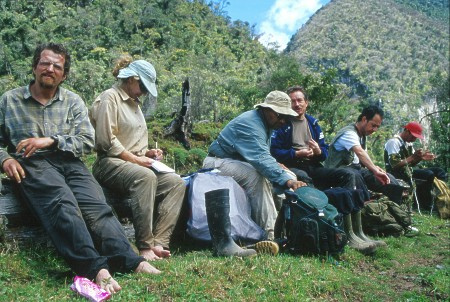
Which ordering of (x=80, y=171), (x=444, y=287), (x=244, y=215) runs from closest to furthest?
1. (x=80, y=171)
2. (x=444, y=287)
3. (x=244, y=215)

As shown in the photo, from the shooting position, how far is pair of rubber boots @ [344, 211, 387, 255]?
5758mm

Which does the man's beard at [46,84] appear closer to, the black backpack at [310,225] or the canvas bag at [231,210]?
the canvas bag at [231,210]

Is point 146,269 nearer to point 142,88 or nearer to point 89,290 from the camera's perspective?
point 89,290

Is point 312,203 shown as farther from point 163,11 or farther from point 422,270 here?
point 163,11

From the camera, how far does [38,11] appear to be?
181ft

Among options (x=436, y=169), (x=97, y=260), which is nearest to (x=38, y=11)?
(x=436, y=169)

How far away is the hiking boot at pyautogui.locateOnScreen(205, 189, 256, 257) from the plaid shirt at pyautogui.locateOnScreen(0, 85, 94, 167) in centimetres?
122

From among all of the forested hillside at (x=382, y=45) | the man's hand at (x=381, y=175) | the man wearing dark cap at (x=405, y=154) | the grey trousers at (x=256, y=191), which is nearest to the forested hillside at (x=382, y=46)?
the forested hillside at (x=382, y=45)

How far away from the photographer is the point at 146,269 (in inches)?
151

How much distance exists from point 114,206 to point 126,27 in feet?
180

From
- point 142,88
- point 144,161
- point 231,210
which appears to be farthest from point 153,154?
point 231,210

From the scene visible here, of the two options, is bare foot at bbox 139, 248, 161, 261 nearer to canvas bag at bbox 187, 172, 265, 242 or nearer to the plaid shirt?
canvas bag at bbox 187, 172, 265, 242

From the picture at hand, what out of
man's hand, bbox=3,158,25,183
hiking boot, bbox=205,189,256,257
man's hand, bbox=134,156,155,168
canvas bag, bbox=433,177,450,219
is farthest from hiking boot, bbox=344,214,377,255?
canvas bag, bbox=433,177,450,219

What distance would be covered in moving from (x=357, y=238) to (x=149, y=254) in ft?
8.49
